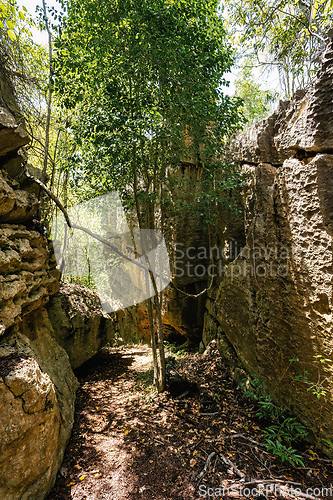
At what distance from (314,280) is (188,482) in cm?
292

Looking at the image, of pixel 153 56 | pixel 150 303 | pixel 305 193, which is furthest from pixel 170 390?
pixel 153 56

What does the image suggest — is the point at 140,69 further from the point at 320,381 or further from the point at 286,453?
the point at 286,453

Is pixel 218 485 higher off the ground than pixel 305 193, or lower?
lower

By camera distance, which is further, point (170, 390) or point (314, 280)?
point (170, 390)

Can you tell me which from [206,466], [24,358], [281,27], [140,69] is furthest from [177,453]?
[281,27]

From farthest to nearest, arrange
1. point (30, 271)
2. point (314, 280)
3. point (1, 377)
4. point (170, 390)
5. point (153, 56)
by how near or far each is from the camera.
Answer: point (170, 390), point (153, 56), point (30, 271), point (314, 280), point (1, 377)

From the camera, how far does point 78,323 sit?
564 cm

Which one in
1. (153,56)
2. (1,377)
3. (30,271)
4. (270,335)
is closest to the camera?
(1,377)

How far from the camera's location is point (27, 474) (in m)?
2.43

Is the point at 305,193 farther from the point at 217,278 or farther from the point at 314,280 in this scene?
the point at 217,278

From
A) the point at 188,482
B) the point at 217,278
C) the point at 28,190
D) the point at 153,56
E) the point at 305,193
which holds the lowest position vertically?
the point at 188,482

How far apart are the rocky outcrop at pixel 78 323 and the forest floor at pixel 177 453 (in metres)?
0.99

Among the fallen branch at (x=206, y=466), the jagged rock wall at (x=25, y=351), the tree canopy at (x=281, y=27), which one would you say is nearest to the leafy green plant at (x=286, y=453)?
the fallen branch at (x=206, y=466)

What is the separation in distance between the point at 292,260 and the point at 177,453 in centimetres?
312
